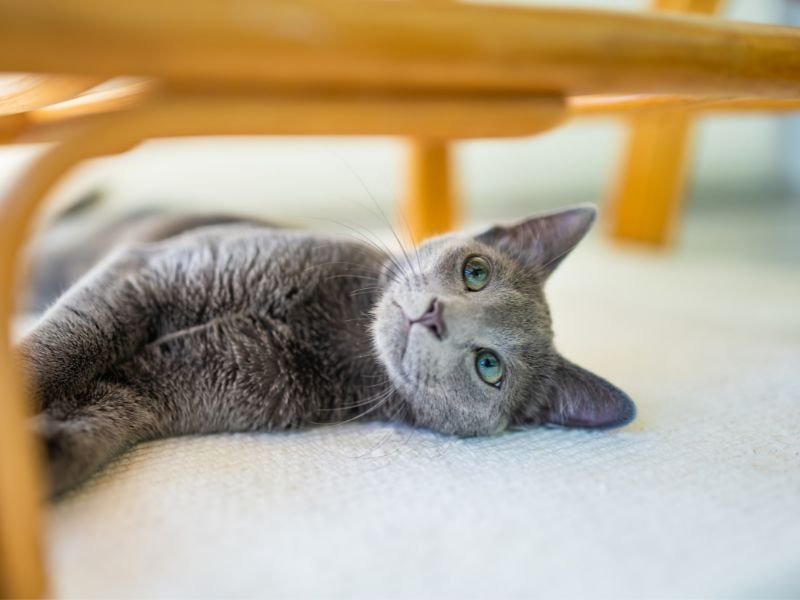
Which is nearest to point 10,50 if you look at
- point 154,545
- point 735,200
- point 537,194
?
point 154,545

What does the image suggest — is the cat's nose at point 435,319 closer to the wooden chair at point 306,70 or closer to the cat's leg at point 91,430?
the wooden chair at point 306,70

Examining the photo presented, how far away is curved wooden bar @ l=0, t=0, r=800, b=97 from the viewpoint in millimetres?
632

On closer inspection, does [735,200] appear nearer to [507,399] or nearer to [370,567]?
[507,399]

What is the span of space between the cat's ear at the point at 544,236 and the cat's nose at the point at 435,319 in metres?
0.29

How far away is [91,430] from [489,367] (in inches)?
21.7

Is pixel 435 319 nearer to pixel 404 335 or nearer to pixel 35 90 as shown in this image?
pixel 404 335

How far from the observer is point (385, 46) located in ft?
2.35

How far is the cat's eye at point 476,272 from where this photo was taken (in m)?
1.14

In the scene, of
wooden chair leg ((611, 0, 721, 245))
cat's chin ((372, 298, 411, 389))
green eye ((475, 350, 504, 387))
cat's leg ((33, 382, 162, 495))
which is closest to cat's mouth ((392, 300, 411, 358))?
cat's chin ((372, 298, 411, 389))

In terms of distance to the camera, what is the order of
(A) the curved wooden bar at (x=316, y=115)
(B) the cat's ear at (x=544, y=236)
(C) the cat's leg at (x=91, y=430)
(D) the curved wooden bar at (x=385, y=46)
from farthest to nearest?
(B) the cat's ear at (x=544, y=236) → (C) the cat's leg at (x=91, y=430) → (A) the curved wooden bar at (x=316, y=115) → (D) the curved wooden bar at (x=385, y=46)

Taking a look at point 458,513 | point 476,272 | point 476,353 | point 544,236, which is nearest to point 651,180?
point 544,236

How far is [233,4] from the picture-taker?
2.17 feet

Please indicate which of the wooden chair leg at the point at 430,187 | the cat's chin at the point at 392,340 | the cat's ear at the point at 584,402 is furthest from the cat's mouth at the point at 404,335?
the wooden chair leg at the point at 430,187

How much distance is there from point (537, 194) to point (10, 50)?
10.3 ft
